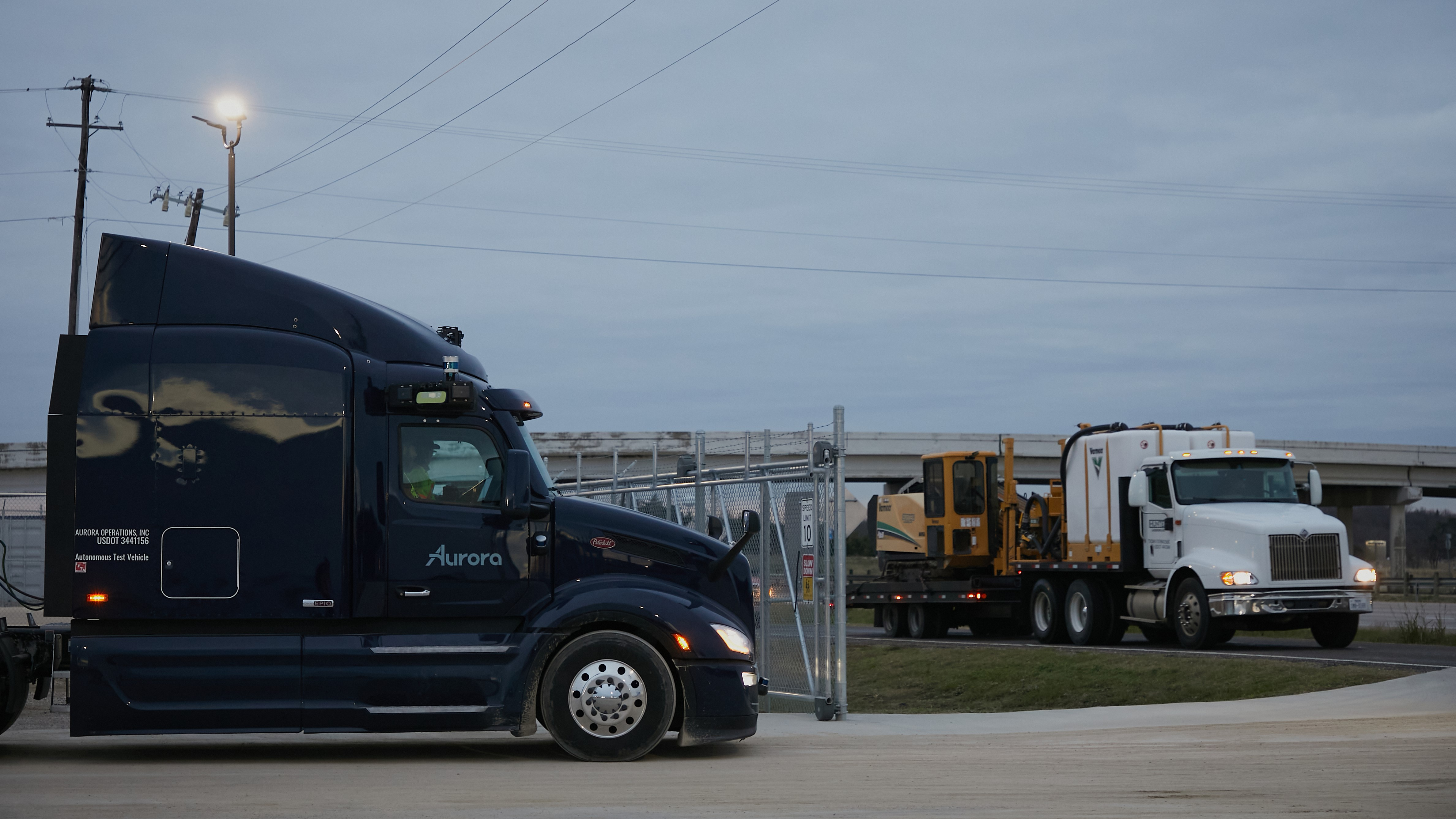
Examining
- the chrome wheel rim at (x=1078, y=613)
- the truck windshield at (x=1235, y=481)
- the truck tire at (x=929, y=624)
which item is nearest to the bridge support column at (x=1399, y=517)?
the truck tire at (x=929, y=624)

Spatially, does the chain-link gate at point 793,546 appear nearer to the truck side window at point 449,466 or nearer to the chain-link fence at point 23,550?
the truck side window at point 449,466

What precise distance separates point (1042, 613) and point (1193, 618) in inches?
164

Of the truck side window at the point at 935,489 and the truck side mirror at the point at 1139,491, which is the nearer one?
the truck side mirror at the point at 1139,491

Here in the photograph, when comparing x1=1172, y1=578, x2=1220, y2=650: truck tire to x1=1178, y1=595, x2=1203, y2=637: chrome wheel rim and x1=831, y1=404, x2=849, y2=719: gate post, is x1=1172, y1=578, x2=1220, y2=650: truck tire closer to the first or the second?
x1=1178, y1=595, x2=1203, y2=637: chrome wheel rim

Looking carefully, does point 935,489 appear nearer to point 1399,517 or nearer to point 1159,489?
point 1159,489

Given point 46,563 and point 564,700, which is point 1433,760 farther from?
point 46,563

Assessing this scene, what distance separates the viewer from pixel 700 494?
1576 cm

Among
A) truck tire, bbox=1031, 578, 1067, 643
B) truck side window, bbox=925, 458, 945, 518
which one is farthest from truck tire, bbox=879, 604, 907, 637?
truck tire, bbox=1031, 578, 1067, 643

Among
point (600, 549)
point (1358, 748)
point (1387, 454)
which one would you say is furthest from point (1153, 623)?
point (1387, 454)

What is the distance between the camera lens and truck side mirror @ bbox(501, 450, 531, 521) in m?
9.98

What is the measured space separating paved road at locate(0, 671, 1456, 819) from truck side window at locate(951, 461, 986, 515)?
14146 millimetres

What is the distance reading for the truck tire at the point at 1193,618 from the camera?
Answer: 2042 cm

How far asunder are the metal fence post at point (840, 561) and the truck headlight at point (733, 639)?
8.98ft

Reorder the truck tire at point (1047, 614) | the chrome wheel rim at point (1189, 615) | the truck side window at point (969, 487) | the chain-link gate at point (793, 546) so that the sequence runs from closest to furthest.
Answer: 1. the chain-link gate at point (793, 546)
2. the chrome wheel rim at point (1189, 615)
3. the truck tire at point (1047, 614)
4. the truck side window at point (969, 487)
